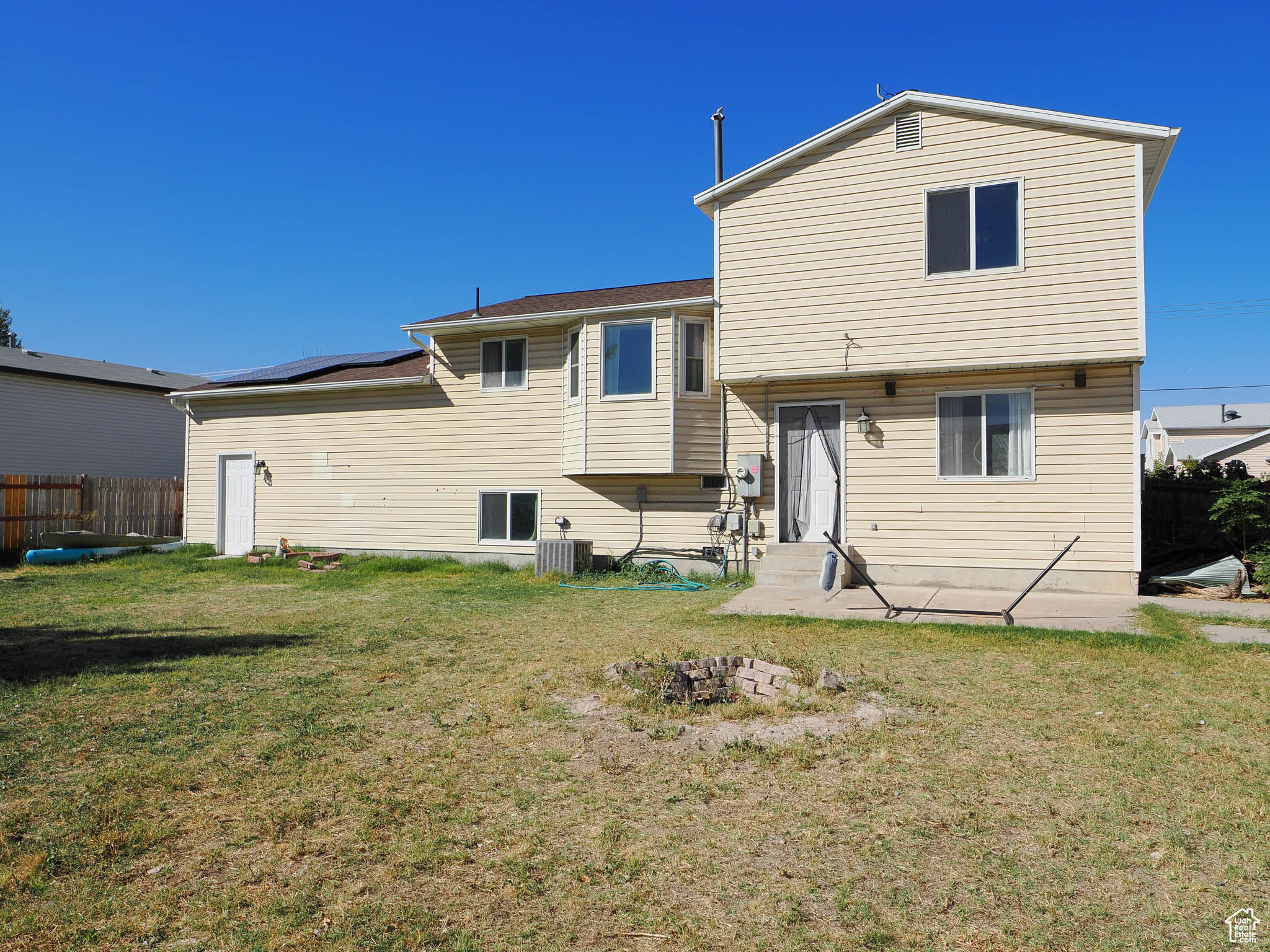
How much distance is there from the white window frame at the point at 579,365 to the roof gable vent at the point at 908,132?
18.7 ft

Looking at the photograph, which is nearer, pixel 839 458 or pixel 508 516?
pixel 839 458

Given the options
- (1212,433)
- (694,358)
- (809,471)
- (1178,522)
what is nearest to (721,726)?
(809,471)

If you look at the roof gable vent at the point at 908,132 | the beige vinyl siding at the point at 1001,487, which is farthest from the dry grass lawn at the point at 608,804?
the roof gable vent at the point at 908,132

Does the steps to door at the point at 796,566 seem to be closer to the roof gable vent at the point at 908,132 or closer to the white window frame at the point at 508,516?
the white window frame at the point at 508,516

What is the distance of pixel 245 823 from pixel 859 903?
272 centimetres

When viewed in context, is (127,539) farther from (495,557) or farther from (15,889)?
(15,889)

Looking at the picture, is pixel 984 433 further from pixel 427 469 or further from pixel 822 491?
pixel 427 469

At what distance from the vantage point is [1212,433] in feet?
140

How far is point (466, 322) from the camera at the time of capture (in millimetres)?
14602

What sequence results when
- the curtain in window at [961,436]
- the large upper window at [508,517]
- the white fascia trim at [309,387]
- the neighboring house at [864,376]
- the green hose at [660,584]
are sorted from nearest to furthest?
1. the neighboring house at [864,376]
2. the curtain in window at [961,436]
3. the green hose at [660,584]
4. the large upper window at [508,517]
5. the white fascia trim at [309,387]

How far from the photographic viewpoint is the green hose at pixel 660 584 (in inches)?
489

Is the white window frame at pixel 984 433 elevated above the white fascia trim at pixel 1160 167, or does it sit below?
below

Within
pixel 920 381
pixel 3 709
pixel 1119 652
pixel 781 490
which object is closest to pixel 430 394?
pixel 781 490

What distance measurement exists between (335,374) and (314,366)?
2.45 meters
